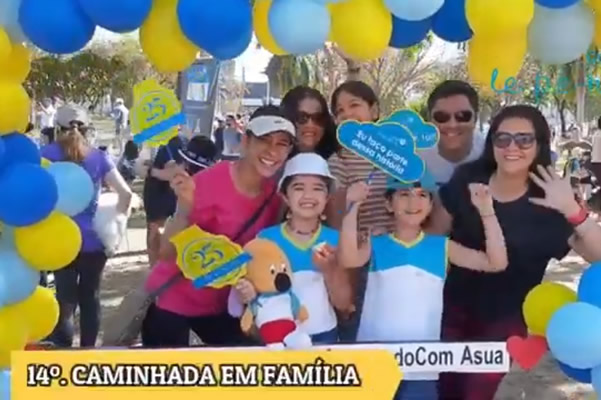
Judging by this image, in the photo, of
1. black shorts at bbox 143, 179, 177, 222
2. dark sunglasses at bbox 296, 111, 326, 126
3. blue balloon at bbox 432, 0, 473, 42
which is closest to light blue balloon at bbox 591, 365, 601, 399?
blue balloon at bbox 432, 0, 473, 42

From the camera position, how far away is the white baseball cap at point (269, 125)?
10.1 feet

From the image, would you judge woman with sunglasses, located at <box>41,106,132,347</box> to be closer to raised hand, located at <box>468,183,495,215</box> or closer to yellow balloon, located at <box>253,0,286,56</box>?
yellow balloon, located at <box>253,0,286,56</box>

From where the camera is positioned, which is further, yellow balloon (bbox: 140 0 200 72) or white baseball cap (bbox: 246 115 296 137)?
white baseball cap (bbox: 246 115 296 137)

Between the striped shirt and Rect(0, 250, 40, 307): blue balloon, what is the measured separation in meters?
1.24

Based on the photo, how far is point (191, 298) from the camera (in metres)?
3.35

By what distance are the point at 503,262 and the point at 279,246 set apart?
2.55 feet

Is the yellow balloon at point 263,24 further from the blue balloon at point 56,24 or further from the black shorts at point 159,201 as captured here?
the black shorts at point 159,201

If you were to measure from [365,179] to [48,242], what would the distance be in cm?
123

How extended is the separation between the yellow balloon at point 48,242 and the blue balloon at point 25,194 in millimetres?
73

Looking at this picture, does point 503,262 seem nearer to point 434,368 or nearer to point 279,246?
point 434,368

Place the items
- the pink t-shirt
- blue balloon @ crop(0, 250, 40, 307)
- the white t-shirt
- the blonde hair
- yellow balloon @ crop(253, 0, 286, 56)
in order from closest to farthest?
yellow balloon @ crop(253, 0, 286, 56)
blue balloon @ crop(0, 250, 40, 307)
the pink t-shirt
the white t-shirt
the blonde hair

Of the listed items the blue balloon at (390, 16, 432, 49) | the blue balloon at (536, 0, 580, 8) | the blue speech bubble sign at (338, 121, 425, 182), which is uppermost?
the blue balloon at (536, 0, 580, 8)

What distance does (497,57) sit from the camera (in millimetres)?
2590

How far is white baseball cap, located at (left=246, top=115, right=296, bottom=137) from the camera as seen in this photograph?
121 inches
